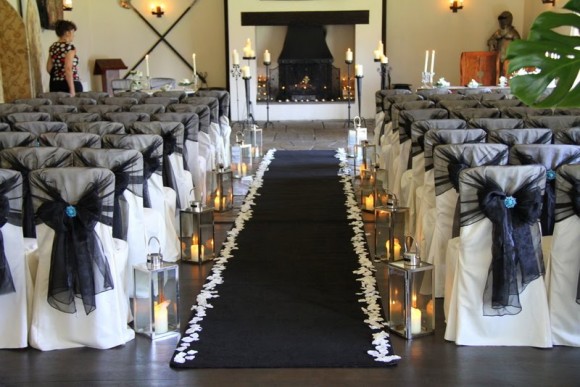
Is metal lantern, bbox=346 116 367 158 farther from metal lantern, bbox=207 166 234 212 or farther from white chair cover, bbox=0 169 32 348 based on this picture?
white chair cover, bbox=0 169 32 348

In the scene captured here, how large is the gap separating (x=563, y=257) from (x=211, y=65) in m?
12.8

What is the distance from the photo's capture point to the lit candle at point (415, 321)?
4309 mm

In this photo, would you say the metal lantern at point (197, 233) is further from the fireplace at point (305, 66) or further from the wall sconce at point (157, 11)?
the wall sconce at point (157, 11)

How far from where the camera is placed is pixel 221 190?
24.7 ft

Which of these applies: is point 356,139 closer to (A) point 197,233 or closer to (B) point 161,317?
(A) point 197,233

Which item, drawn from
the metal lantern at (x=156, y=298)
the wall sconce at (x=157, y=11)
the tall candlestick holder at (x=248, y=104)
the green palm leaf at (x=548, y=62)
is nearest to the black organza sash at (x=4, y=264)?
the metal lantern at (x=156, y=298)

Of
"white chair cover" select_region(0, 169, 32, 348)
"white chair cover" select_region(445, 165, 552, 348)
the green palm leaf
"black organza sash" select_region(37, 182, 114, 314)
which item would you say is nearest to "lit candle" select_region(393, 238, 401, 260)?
"white chair cover" select_region(445, 165, 552, 348)

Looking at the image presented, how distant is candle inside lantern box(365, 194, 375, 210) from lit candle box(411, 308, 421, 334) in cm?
311

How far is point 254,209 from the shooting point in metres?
7.51

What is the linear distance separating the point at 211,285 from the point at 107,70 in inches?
446

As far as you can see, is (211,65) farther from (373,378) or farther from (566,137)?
(373,378)

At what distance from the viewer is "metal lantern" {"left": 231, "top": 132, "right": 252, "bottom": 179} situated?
30.5ft

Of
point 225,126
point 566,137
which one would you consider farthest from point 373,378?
point 225,126

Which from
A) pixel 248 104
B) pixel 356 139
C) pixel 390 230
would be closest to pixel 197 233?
pixel 390 230
